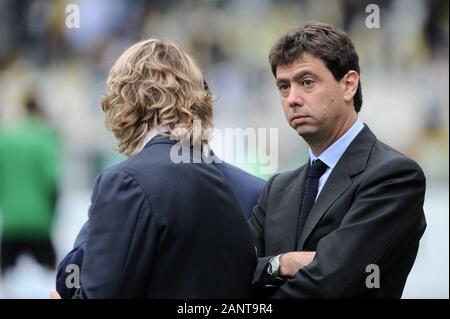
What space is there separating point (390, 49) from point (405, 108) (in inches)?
26.9

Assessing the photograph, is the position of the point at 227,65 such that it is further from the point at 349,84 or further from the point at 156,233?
the point at 156,233

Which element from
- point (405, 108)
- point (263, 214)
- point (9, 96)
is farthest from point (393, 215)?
point (9, 96)

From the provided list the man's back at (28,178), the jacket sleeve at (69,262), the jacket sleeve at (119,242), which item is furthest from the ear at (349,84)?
the man's back at (28,178)

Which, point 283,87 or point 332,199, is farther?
point 283,87

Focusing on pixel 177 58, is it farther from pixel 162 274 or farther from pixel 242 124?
pixel 242 124

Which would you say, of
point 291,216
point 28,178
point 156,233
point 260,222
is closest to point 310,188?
point 291,216

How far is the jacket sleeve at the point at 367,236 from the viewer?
9.53 ft

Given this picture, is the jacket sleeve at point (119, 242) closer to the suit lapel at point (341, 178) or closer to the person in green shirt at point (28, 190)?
the suit lapel at point (341, 178)

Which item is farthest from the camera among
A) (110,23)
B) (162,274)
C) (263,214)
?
(110,23)

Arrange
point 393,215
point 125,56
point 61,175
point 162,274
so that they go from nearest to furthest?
point 162,274 < point 125,56 < point 393,215 < point 61,175

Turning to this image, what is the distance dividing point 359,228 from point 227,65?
22.1 feet

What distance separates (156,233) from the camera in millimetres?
2510

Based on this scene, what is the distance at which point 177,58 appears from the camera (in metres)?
2.78

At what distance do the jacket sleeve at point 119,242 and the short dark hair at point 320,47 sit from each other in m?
1.02
